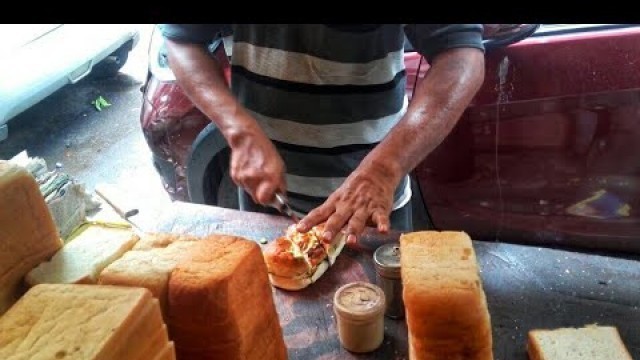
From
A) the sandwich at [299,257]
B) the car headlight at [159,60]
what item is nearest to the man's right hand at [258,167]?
the sandwich at [299,257]

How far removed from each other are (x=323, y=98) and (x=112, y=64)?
12.6 ft

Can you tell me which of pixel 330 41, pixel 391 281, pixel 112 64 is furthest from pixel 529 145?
pixel 112 64

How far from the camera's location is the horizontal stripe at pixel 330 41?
1777 millimetres

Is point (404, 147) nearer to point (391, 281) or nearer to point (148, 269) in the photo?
point (391, 281)

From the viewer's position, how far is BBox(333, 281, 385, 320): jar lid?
4.63 feet

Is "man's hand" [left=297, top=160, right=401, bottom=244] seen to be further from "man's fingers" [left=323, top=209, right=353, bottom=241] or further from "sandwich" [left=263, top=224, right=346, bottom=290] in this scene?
"sandwich" [left=263, top=224, right=346, bottom=290]

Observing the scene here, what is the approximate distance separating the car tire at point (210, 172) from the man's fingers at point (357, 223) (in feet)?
4.58

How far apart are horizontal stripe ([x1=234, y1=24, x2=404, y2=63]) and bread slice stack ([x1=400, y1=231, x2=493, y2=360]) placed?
2.49 feet

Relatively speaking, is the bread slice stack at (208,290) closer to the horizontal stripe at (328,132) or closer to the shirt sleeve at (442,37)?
the horizontal stripe at (328,132)

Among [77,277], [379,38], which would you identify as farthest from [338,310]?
[379,38]

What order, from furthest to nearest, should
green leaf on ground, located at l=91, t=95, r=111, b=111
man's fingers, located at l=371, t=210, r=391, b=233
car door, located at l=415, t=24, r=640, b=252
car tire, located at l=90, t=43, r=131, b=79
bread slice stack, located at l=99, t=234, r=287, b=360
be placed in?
green leaf on ground, located at l=91, t=95, r=111, b=111 → car tire, located at l=90, t=43, r=131, b=79 → car door, located at l=415, t=24, r=640, b=252 → man's fingers, located at l=371, t=210, r=391, b=233 → bread slice stack, located at l=99, t=234, r=287, b=360

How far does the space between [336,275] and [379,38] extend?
2.41 feet

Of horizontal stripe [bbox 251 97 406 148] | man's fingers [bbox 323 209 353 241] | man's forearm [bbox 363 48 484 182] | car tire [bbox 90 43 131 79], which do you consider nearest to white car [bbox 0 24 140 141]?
car tire [bbox 90 43 131 79]
